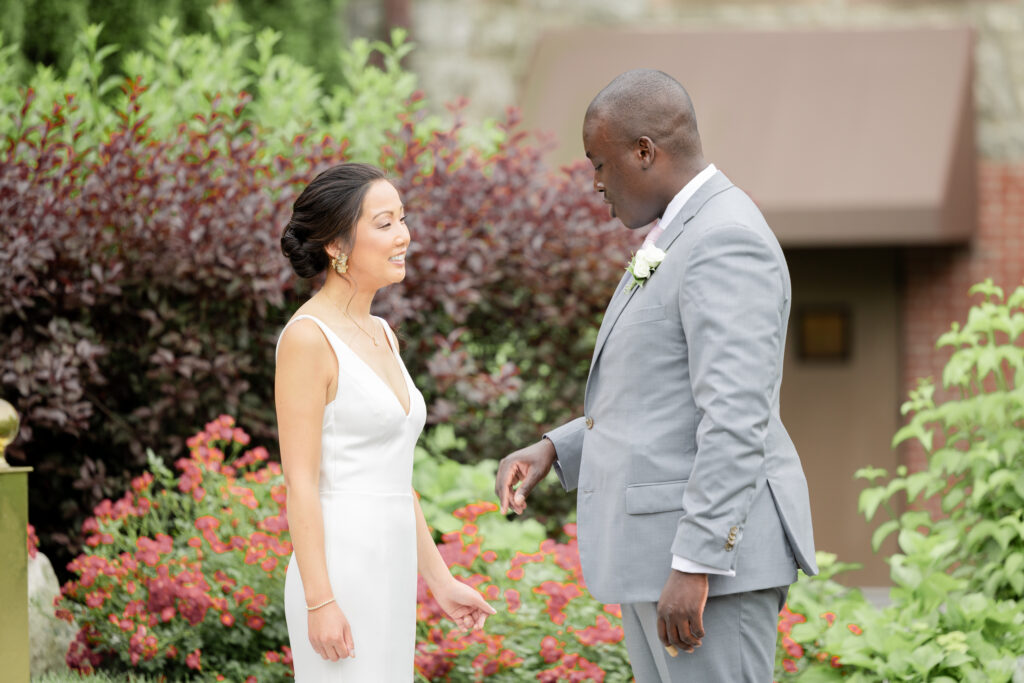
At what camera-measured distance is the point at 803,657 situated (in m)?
A: 4.92

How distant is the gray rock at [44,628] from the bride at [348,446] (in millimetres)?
2333

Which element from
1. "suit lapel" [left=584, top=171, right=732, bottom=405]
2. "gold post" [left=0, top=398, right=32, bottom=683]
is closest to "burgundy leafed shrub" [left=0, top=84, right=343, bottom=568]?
"gold post" [left=0, top=398, right=32, bottom=683]

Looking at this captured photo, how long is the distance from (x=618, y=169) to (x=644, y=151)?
8cm

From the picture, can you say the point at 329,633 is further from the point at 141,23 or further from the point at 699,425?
the point at 141,23

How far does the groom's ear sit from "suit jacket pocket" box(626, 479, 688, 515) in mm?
773

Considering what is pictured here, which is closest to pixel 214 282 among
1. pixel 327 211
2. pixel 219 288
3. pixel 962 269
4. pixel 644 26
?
pixel 219 288

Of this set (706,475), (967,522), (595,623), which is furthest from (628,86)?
(967,522)

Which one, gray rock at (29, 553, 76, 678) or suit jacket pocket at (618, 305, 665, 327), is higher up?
suit jacket pocket at (618, 305, 665, 327)

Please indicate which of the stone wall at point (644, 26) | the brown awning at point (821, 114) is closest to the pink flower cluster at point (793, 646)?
the brown awning at point (821, 114)

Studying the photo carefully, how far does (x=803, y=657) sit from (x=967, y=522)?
97 cm

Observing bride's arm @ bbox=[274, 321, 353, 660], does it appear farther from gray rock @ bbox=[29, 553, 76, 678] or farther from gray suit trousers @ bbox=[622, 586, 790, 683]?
gray rock @ bbox=[29, 553, 76, 678]

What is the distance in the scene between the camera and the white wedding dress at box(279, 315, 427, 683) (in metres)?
3.17

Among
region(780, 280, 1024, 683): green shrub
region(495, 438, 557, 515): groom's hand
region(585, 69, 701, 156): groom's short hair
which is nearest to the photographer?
region(585, 69, 701, 156): groom's short hair

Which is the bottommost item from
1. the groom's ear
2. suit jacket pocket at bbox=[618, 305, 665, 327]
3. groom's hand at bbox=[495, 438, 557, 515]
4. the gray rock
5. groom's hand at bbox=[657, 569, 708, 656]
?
the gray rock
